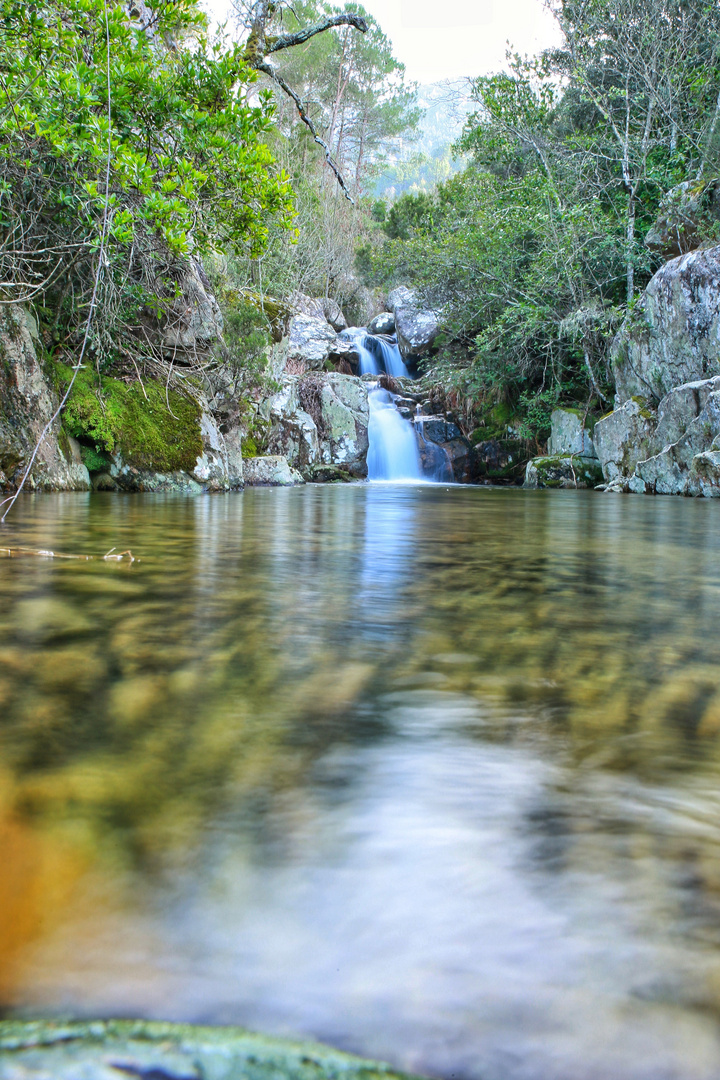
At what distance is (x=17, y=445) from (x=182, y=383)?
9.34 ft

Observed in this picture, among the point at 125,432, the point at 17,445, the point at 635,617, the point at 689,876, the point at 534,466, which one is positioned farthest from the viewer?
Answer: the point at 534,466

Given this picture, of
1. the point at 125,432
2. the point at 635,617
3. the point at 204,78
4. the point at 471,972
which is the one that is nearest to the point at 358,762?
the point at 471,972

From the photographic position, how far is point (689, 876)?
30.2 inches

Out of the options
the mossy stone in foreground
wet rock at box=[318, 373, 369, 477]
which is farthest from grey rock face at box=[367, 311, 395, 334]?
the mossy stone in foreground

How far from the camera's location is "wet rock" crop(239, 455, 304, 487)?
1347 cm

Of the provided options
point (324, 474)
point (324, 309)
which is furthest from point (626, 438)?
point (324, 309)

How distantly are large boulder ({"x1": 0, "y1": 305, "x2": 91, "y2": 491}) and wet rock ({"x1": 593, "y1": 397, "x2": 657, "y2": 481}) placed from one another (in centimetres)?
980

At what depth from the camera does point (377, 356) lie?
22.6 meters

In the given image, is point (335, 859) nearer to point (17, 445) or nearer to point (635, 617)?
point (635, 617)

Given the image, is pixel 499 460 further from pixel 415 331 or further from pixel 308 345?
pixel 415 331

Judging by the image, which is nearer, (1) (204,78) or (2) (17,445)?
(1) (204,78)

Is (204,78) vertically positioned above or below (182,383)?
above

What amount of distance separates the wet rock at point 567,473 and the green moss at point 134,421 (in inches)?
313

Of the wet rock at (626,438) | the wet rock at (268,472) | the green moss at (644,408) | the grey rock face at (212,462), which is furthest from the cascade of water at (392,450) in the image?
the grey rock face at (212,462)
